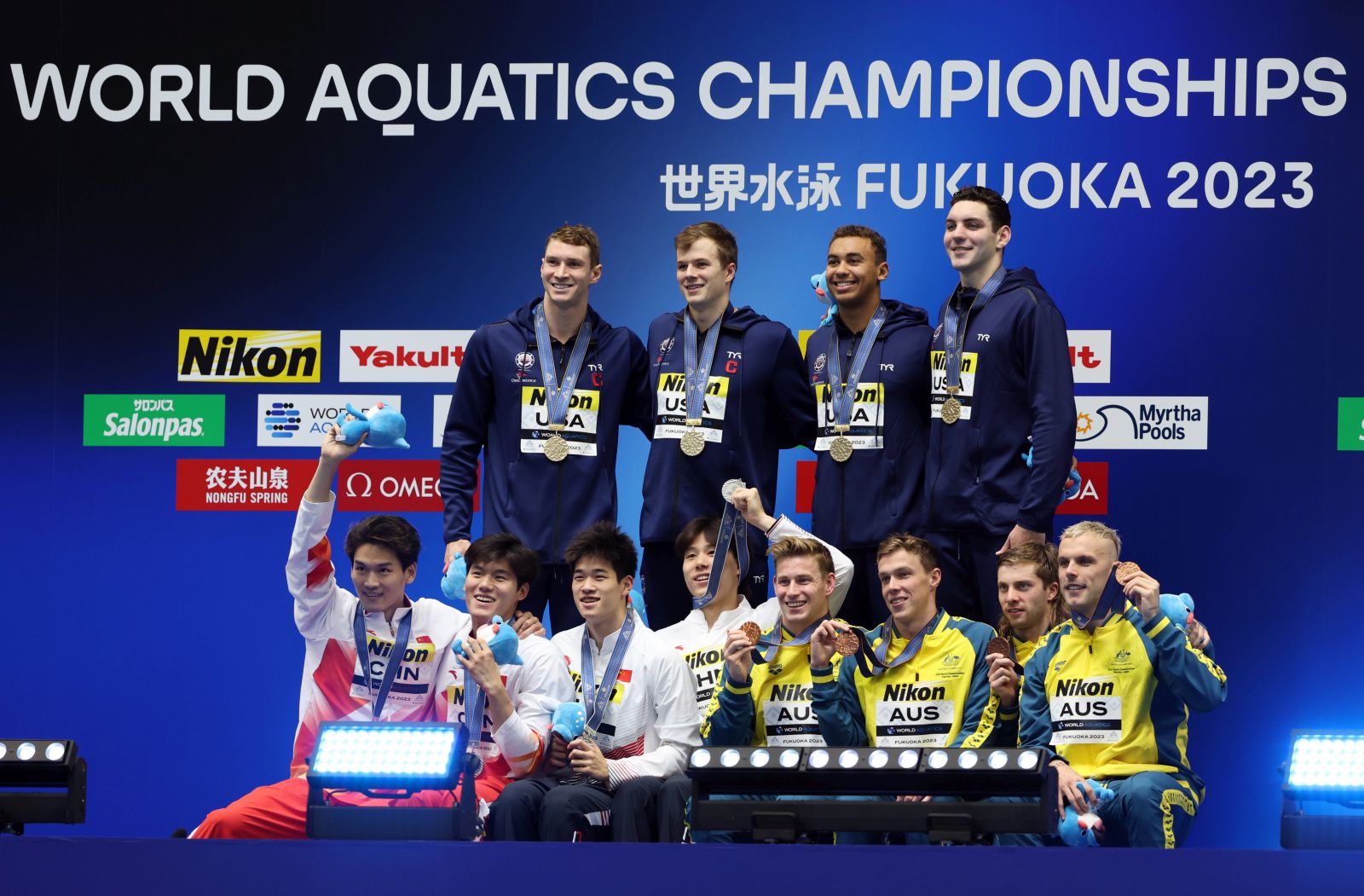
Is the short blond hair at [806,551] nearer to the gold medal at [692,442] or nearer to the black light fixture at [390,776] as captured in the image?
the gold medal at [692,442]

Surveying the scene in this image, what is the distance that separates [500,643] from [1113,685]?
171 centimetres

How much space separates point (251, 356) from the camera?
6500 mm

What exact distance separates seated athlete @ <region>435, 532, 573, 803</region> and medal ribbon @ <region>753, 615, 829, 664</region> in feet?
1.99

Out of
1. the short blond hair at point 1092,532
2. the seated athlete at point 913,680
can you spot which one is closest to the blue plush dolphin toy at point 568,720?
the seated athlete at point 913,680

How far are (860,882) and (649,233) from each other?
12.6ft

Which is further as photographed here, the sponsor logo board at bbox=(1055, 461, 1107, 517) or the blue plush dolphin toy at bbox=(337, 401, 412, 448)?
the sponsor logo board at bbox=(1055, 461, 1107, 517)

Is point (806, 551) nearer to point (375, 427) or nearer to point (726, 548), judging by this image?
point (726, 548)

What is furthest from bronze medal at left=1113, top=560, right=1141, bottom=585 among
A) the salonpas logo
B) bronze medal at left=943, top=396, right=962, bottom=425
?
the salonpas logo

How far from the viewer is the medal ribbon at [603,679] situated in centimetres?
490

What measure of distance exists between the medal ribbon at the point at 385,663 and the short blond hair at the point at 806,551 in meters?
1.21

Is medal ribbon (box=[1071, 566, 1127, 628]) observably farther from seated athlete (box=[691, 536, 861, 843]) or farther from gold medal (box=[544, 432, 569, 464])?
gold medal (box=[544, 432, 569, 464])

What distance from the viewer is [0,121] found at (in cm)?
654

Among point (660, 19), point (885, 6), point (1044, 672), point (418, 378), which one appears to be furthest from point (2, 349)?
point (1044, 672)

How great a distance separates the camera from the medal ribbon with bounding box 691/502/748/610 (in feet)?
16.5
